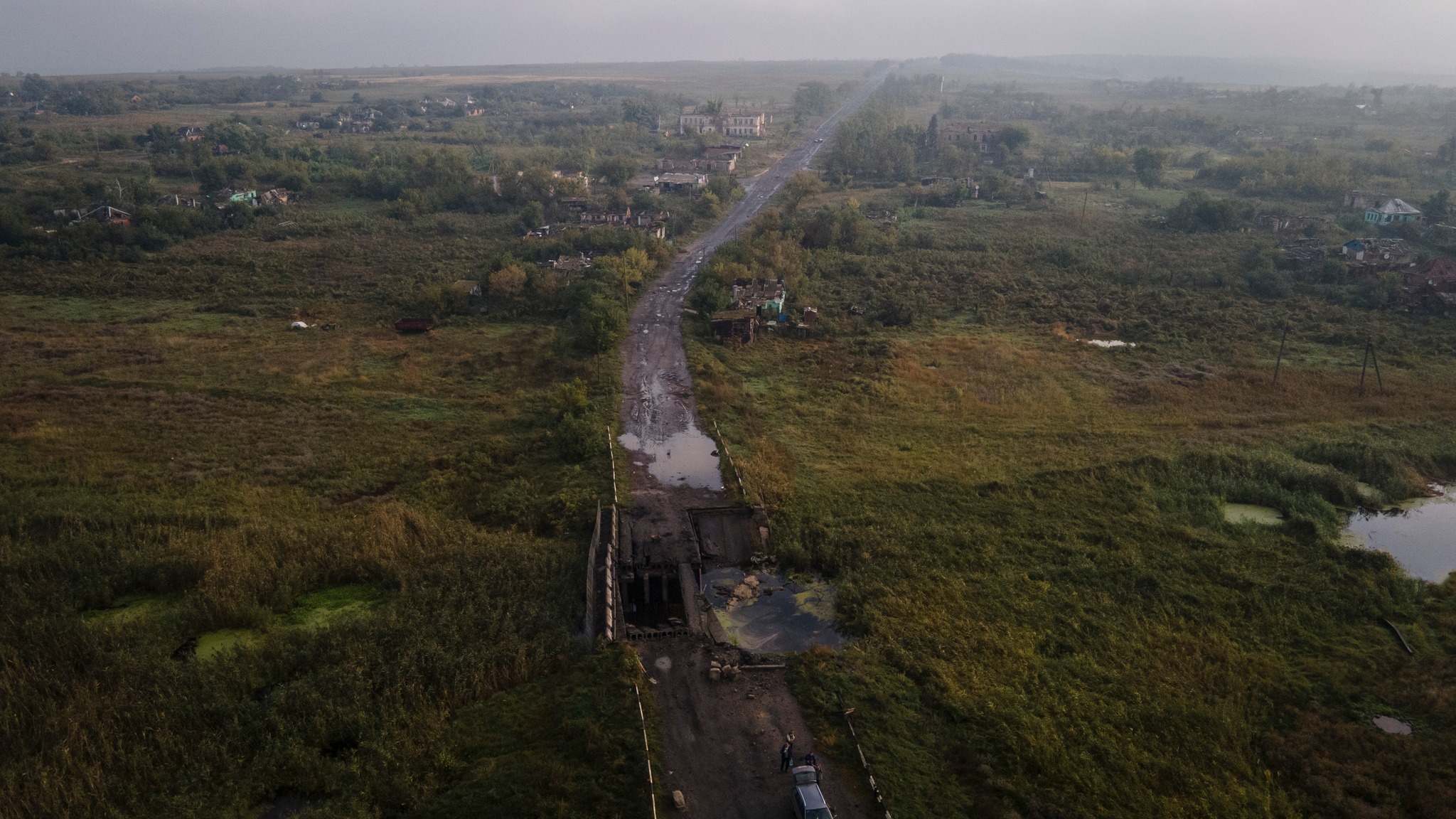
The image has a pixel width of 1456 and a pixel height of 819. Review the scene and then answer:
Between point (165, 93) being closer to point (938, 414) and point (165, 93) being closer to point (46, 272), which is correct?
point (46, 272)

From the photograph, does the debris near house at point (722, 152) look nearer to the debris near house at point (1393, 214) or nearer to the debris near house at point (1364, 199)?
the debris near house at point (1364, 199)

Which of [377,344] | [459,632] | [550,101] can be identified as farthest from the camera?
[550,101]

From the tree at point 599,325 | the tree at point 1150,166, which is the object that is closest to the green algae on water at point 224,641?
the tree at point 599,325

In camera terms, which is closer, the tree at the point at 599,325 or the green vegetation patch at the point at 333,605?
the green vegetation patch at the point at 333,605

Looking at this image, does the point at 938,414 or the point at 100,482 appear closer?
the point at 100,482

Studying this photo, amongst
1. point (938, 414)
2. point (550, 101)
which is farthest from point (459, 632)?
point (550, 101)

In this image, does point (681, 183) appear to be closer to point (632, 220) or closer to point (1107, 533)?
point (632, 220)

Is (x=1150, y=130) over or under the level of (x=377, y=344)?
over

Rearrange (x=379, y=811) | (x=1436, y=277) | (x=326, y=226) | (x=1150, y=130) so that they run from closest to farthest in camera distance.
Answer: (x=379, y=811) < (x=1436, y=277) < (x=326, y=226) < (x=1150, y=130)
